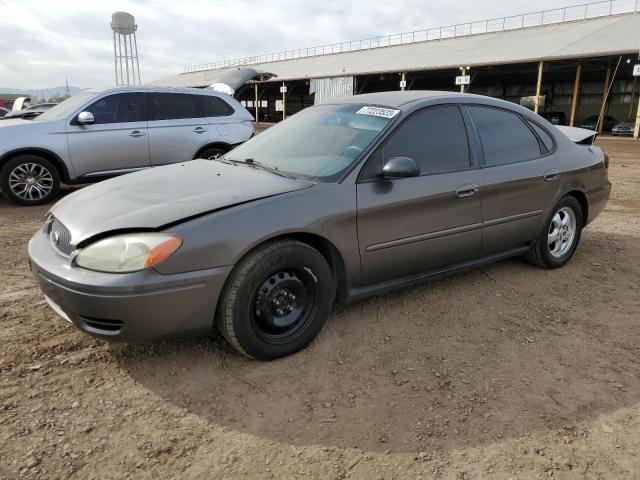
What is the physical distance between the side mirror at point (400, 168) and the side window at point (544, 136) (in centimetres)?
178

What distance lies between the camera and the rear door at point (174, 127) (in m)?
7.62

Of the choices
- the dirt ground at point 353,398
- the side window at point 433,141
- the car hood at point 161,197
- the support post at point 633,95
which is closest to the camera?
the dirt ground at point 353,398

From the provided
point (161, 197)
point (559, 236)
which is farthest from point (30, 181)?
point (559, 236)

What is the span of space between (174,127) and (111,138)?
3.20 feet

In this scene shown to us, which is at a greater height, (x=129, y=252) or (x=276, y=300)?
(x=129, y=252)

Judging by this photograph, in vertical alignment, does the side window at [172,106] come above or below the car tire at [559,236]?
above

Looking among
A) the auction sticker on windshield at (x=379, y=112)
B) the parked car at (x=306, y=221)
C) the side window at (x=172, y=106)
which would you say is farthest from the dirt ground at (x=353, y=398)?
the side window at (x=172, y=106)

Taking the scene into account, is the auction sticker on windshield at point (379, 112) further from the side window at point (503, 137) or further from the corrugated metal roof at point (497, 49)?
the corrugated metal roof at point (497, 49)

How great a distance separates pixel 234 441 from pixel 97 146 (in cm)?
611

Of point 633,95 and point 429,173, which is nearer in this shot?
point 429,173

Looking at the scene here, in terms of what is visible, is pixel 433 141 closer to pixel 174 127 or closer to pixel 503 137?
pixel 503 137

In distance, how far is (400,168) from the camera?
3.06 meters

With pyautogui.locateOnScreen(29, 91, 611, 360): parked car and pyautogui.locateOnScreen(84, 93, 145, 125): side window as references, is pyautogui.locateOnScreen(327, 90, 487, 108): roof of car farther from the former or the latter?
pyautogui.locateOnScreen(84, 93, 145, 125): side window

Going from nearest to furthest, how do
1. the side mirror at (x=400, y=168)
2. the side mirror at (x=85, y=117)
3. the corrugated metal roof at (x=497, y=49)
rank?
1. the side mirror at (x=400, y=168)
2. the side mirror at (x=85, y=117)
3. the corrugated metal roof at (x=497, y=49)
